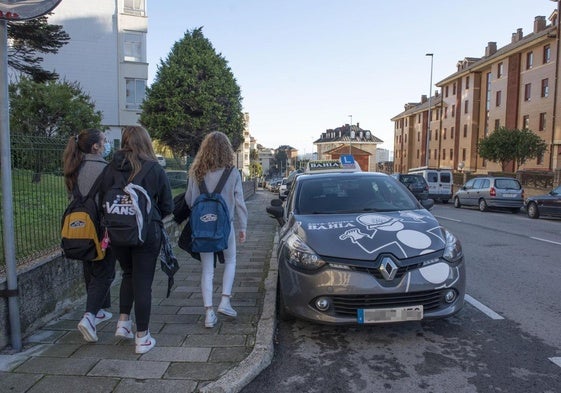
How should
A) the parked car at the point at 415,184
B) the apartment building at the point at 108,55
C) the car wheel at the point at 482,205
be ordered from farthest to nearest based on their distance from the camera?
the apartment building at the point at 108,55
the parked car at the point at 415,184
the car wheel at the point at 482,205

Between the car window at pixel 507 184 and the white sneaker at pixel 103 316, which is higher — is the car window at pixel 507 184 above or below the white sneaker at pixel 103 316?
above

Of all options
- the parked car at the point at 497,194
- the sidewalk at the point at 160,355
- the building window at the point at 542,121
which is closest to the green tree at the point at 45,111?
the sidewalk at the point at 160,355

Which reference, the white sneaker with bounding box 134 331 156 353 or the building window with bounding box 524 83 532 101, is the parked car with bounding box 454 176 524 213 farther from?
the building window with bounding box 524 83 532 101

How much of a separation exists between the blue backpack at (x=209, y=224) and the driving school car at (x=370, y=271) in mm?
706

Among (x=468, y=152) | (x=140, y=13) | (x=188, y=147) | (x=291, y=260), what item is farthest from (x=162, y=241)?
(x=468, y=152)

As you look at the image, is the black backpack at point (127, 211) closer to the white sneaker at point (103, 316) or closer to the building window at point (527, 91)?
the white sneaker at point (103, 316)

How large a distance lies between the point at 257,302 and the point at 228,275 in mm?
879

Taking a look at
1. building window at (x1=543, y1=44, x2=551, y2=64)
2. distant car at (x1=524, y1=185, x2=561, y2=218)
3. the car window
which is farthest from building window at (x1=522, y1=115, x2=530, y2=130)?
distant car at (x1=524, y1=185, x2=561, y2=218)

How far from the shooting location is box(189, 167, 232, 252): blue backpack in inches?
173

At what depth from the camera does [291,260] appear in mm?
4539

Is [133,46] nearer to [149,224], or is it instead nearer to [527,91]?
[527,91]

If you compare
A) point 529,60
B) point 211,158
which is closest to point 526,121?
point 529,60

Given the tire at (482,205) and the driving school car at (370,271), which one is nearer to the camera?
the driving school car at (370,271)

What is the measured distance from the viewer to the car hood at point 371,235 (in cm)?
426
